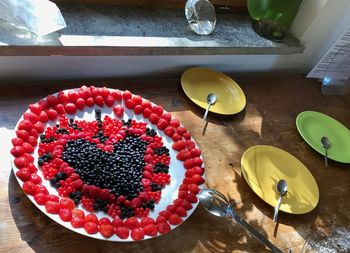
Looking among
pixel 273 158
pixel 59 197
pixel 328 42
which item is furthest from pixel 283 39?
pixel 59 197

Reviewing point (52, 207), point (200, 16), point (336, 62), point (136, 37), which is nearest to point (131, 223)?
point (52, 207)

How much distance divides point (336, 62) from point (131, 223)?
0.87m

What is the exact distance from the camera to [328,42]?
1.18m

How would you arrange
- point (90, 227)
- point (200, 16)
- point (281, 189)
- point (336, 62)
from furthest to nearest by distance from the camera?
point (336, 62), point (200, 16), point (281, 189), point (90, 227)

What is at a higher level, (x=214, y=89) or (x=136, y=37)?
(x=136, y=37)

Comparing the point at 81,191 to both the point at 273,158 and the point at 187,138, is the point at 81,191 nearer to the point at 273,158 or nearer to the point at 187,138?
the point at 187,138

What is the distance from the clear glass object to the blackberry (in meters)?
0.42

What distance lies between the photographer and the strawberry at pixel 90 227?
1.98ft

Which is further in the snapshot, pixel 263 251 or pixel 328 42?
pixel 328 42

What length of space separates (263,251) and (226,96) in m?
0.43

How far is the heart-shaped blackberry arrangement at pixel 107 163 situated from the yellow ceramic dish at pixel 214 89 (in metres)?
A: 0.14

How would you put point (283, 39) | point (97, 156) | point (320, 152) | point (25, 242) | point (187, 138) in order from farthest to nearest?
point (283, 39)
point (320, 152)
point (187, 138)
point (97, 156)
point (25, 242)

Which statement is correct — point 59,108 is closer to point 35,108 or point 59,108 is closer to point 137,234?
point 35,108

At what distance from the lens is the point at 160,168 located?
0.75 meters
